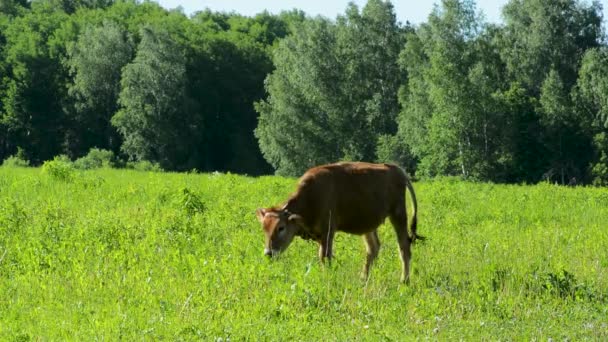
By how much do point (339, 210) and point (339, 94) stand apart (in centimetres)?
5578

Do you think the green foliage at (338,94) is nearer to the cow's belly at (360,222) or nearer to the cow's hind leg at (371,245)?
the cow's hind leg at (371,245)

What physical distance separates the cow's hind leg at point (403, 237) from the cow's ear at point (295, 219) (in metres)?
1.51

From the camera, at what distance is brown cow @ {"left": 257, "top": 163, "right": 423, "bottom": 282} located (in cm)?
1208

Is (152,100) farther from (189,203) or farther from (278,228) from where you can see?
(278,228)

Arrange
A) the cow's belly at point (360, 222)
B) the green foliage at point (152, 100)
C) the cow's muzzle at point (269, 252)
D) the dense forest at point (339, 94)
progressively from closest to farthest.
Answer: the cow's muzzle at point (269, 252) < the cow's belly at point (360, 222) < the dense forest at point (339, 94) < the green foliage at point (152, 100)

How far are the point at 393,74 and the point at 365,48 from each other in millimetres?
2912

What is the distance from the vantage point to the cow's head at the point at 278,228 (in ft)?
39.1

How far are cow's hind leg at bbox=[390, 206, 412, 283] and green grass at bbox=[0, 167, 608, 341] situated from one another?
0.67ft

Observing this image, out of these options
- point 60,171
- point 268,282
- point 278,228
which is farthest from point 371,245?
point 60,171

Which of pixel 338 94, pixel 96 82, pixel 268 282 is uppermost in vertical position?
pixel 338 94

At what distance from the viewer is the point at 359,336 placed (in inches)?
353

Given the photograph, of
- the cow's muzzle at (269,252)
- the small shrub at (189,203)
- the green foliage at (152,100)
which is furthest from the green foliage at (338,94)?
the cow's muzzle at (269,252)

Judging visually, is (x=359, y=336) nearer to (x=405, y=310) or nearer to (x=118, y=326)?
(x=405, y=310)

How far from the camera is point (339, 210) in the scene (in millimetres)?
12492
